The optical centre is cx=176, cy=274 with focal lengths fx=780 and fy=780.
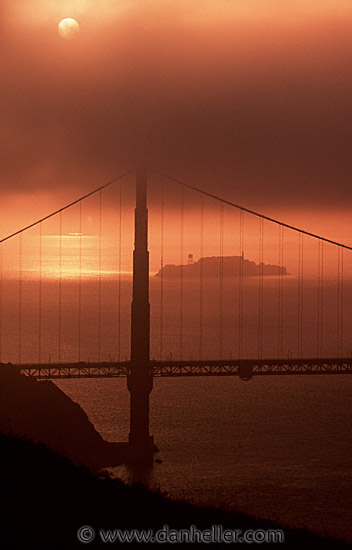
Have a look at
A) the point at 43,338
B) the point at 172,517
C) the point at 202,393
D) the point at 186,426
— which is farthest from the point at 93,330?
the point at 172,517

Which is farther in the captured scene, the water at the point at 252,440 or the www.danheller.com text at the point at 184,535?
the water at the point at 252,440

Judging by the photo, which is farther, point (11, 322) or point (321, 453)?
point (11, 322)

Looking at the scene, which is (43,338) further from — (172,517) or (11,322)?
(172,517)

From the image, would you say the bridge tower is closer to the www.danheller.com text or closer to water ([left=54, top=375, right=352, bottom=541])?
water ([left=54, top=375, right=352, bottom=541])

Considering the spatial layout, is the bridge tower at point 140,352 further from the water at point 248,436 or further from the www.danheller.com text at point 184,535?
the www.danheller.com text at point 184,535

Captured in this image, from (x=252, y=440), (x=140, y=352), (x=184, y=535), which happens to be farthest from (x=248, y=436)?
(x=184, y=535)

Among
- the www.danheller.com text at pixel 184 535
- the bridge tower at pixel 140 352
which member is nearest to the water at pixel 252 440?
the bridge tower at pixel 140 352
